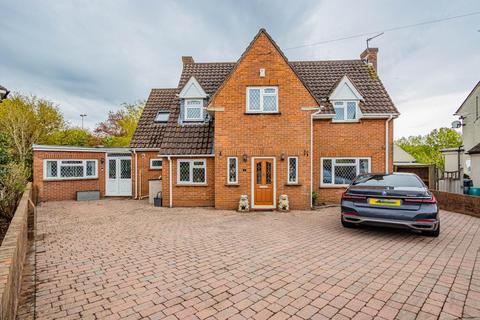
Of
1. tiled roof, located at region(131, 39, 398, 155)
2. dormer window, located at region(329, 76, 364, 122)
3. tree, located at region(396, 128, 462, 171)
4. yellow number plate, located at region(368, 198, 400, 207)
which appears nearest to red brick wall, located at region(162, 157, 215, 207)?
tiled roof, located at region(131, 39, 398, 155)

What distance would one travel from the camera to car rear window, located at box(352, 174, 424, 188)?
20.1 feet

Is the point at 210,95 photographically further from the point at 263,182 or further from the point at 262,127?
the point at 263,182

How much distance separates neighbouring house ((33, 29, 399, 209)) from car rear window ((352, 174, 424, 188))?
11.4ft

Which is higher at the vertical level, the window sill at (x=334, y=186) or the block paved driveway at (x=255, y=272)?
the window sill at (x=334, y=186)

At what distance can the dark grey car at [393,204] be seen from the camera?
5520 mm

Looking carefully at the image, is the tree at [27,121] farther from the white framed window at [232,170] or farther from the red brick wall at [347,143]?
the red brick wall at [347,143]

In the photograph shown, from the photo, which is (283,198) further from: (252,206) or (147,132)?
(147,132)

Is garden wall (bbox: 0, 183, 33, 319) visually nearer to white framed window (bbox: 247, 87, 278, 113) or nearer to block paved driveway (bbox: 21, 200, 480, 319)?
block paved driveway (bbox: 21, 200, 480, 319)

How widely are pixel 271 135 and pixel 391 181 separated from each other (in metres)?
5.08

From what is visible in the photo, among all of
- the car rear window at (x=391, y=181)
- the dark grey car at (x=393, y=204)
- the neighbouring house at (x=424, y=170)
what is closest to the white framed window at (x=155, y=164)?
the dark grey car at (x=393, y=204)

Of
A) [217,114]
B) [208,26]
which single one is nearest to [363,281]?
[217,114]

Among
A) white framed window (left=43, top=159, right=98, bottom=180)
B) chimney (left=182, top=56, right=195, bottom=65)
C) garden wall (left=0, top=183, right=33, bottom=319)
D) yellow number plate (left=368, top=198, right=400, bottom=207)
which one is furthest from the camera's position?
chimney (left=182, top=56, right=195, bottom=65)

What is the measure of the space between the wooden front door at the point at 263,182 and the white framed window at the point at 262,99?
7.78 feet

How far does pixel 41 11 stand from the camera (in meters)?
9.90
